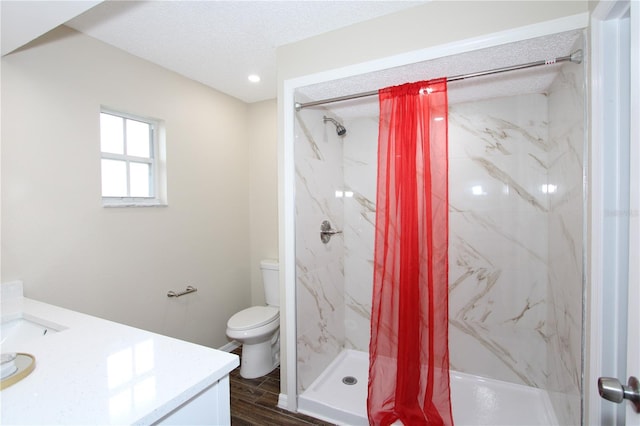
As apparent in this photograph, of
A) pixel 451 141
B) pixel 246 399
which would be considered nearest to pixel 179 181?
pixel 246 399

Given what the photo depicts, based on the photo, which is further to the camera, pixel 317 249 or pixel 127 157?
pixel 317 249

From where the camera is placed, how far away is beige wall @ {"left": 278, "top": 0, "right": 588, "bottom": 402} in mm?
1448

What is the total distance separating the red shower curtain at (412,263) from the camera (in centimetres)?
167

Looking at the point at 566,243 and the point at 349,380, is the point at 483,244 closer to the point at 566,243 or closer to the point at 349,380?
the point at 566,243

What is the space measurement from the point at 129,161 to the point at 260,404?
76.3 inches

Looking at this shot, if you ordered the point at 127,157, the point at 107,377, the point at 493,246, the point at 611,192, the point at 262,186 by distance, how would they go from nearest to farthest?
the point at 107,377
the point at 611,192
the point at 127,157
the point at 493,246
the point at 262,186

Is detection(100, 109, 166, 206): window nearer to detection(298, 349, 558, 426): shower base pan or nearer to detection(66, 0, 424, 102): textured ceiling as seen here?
detection(66, 0, 424, 102): textured ceiling

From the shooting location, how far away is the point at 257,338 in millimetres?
2398

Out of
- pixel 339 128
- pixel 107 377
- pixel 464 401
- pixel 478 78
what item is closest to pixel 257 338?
pixel 464 401

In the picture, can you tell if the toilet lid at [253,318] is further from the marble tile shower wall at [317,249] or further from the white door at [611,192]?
the white door at [611,192]

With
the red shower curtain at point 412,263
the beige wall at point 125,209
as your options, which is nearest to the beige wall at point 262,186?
the beige wall at point 125,209

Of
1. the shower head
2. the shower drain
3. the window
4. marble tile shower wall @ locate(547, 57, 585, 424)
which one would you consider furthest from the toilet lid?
marble tile shower wall @ locate(547, 57, 585, 424)

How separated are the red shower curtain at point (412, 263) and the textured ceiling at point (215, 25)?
0.53 m

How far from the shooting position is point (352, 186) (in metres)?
2.81
